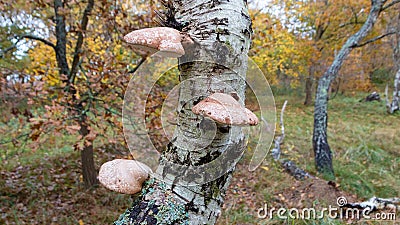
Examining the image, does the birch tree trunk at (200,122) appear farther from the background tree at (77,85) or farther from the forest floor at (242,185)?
the forest floor at (242,185)

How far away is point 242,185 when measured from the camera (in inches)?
208

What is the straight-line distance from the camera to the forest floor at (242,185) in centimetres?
413

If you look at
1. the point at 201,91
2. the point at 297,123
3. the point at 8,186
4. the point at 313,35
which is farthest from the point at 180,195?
the point at 313,35

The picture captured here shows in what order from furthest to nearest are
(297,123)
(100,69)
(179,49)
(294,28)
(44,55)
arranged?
(294,28) < (297,123) < (44,55) < (100,69) < (179,49)

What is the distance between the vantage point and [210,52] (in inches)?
43.0

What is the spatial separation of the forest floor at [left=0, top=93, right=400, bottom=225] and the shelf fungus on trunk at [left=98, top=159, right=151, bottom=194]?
8.14 feet

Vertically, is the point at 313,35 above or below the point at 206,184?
above

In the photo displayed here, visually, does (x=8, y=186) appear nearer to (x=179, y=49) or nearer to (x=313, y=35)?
(x=179, y=49)

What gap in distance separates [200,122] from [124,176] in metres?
0.40

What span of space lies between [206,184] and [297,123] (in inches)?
436

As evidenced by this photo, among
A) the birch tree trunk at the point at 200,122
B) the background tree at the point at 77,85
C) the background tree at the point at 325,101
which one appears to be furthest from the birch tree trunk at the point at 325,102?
the birch tree trunk at the point at 200,122

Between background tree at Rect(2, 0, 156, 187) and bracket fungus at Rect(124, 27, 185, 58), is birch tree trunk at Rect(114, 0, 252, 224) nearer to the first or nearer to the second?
bracket fungus at Rect(124, 27, 185, 58)

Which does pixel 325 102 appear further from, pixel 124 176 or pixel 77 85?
pixel 124 176

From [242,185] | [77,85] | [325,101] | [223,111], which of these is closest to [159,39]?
[223,111]
